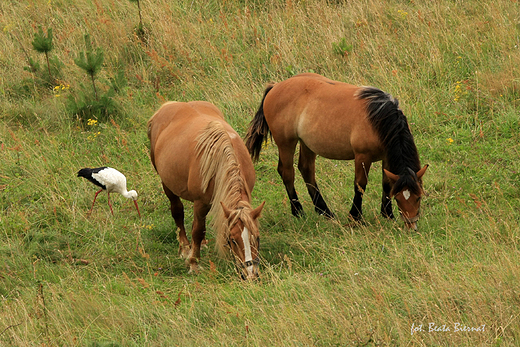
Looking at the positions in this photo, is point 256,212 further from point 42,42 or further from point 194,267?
point 42,42

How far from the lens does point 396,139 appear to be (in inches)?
200

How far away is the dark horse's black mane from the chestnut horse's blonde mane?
1.49 meters

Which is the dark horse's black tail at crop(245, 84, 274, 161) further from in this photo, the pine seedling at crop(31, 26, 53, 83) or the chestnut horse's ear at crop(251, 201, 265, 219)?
the pine seedling at crop(31, 26, 53, 83)

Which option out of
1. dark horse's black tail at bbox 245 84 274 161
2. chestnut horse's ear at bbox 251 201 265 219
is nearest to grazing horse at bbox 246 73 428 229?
dark horse's black tail at bbox 245 84 274 161

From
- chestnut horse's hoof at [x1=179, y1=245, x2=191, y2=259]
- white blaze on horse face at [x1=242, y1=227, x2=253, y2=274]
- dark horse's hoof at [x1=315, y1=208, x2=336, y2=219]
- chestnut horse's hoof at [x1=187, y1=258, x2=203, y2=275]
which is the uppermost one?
white blaze on horse face at [x1=242, y1=227, x2=253, y2=274]

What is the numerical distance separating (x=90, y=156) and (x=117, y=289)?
3324mm

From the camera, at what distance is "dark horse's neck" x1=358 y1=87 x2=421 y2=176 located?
16.5ft

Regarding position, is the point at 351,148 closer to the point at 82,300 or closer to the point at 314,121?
the point at 314,121

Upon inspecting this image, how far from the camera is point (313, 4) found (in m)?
9.82

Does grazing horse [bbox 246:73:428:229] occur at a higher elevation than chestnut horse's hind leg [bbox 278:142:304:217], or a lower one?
higher

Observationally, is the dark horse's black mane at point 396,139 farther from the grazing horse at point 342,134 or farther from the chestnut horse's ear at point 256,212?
the chestnut horse's ear at point 256,212

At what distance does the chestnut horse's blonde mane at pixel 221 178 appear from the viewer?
431 cm

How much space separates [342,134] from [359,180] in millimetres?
517

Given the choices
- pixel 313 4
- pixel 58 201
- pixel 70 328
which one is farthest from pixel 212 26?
pixel 70 328
